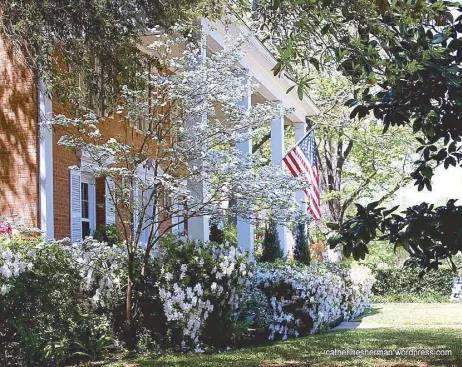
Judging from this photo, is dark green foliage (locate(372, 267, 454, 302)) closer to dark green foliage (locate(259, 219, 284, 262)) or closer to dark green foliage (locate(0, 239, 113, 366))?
dark green foliage (locate(259, 219, 284, 262))

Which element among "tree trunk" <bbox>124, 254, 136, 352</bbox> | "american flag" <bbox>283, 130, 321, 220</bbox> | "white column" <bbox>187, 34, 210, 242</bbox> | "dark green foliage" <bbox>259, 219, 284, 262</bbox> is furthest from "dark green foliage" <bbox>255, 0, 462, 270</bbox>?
"dark green foliage" <bbox>259, 219, 284, 262</bbox>

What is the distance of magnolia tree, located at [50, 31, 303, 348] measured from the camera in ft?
29.8

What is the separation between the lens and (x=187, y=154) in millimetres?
9203

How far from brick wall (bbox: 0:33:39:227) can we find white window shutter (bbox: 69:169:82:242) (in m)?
1.12

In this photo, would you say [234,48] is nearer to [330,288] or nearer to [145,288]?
[145,288]

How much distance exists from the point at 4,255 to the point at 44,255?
30.2 inches

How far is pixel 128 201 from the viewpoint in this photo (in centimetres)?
932

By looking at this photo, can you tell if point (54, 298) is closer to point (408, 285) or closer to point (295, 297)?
point (295, 297)

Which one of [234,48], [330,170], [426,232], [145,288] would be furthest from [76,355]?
[330,170]

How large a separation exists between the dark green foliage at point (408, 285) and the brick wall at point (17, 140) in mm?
15034

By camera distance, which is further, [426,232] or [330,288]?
[330,288]

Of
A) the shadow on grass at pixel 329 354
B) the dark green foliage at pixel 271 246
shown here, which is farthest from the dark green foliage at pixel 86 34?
the dark green foliage at pixel 271 246

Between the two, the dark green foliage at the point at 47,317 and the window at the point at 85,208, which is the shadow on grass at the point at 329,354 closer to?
the dark green foliage at the point at 47,317

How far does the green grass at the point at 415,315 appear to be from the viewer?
50.2 ft
